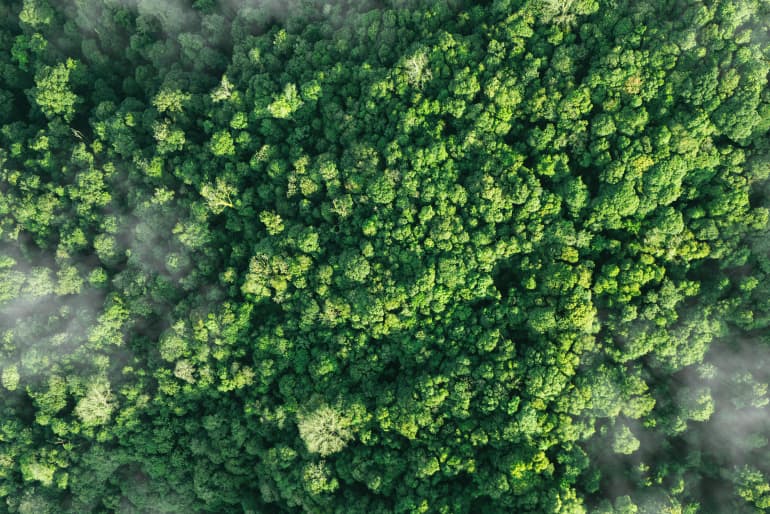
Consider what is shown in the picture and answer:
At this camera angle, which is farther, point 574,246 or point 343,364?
point 343,364

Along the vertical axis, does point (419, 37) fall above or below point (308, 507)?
above

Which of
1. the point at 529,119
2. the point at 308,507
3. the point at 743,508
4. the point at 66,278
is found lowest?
the point at 743,508

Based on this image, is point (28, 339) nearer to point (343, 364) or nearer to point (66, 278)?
point (66, 278)

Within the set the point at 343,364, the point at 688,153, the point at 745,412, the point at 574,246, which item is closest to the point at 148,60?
the point at 343,364

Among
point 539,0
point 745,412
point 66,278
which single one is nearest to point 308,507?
point 66,278

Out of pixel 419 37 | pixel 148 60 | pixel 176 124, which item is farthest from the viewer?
pixel 148 60

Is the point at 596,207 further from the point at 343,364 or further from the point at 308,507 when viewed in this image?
the point at 308,507

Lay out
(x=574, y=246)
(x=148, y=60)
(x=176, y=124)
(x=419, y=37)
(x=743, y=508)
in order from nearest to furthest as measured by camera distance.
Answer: (x=743, y=508) < (x=574, y=246) < (x=419, y=37) < (x=176, y=124) < (x=148, y=60)
